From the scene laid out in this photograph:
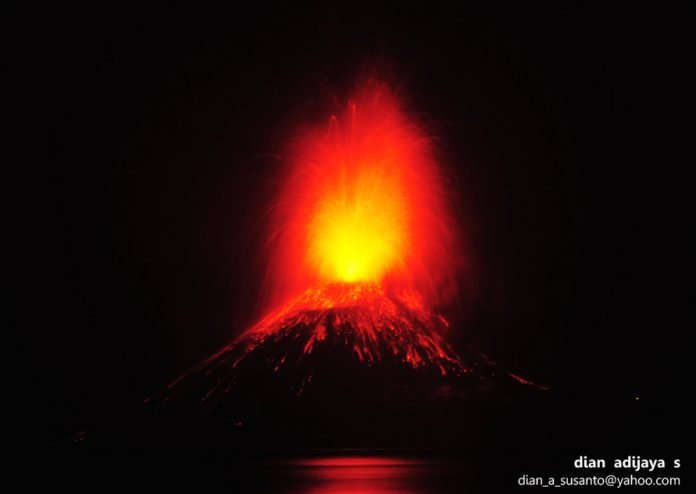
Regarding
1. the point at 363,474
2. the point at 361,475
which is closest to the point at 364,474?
the point at 363,474

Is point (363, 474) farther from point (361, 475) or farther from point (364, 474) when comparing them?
point (361, 475)

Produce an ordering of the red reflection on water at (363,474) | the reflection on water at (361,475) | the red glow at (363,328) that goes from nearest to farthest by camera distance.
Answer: the reflection on water at (361,475) < the red reflection on water at (363,474) < the red glow at (363,328)

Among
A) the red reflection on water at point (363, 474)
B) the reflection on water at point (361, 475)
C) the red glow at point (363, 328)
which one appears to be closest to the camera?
the reflection on water at point (361, 475)

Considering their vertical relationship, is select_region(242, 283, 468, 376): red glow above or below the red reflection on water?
above

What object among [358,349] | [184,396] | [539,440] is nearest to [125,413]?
[184,396]

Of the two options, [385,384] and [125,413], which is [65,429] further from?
[385,384]

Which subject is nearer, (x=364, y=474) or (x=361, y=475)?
(x=361, y=475)

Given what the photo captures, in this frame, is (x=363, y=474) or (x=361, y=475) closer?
(x=361, y=475)

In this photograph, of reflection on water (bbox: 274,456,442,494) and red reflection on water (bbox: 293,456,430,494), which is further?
red reflection on water (bbox: 293,456,430,494)
